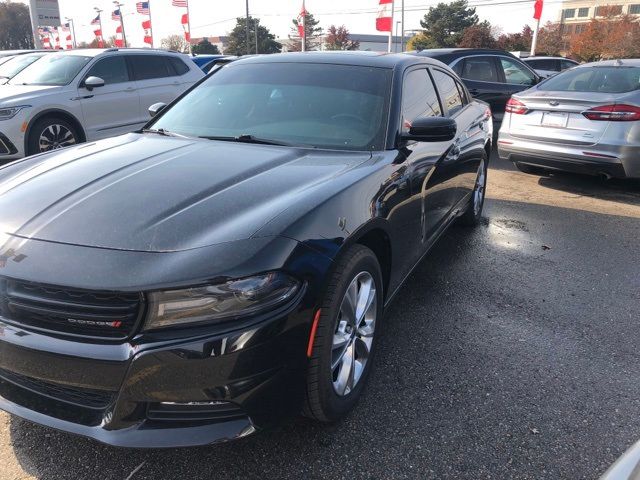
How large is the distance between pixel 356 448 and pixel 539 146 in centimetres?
544

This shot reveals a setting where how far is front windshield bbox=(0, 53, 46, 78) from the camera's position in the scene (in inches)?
360

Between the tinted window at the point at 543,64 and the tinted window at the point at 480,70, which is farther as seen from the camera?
the tinted window at the point at 543,64

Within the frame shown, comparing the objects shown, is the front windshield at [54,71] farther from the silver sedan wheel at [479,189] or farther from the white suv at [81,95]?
the silver sedan wheel at [479,189]

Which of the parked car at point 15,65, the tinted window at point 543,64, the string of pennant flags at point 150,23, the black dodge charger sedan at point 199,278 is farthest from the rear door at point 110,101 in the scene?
the string of pennant flags at point 150,23

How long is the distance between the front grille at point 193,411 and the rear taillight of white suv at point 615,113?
5.80 m

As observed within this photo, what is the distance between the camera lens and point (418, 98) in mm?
3551

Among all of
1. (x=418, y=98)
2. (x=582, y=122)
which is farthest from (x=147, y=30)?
(x=418, y=98)

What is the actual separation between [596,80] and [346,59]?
15.6 feet

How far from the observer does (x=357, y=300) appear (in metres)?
2.46

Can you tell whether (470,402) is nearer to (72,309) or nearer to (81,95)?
(72,309)

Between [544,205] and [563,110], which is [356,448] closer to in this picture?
[544,205]

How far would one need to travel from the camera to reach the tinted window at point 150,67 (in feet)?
29.0

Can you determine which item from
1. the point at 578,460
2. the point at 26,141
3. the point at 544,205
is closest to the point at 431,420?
the point at 578,460

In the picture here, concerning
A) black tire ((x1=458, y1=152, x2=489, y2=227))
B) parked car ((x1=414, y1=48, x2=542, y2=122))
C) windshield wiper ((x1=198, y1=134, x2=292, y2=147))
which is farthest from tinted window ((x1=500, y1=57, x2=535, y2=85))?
windshield wiper ((x1=198, y1=134, x2=292, y2=147))
